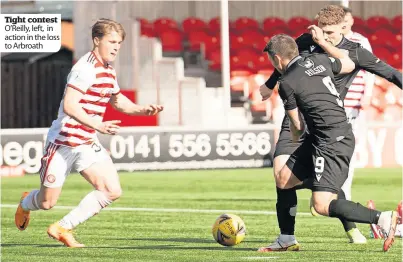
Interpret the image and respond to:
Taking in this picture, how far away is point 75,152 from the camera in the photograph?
10.7 meters

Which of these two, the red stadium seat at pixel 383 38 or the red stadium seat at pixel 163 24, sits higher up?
the red stadium seat at pixel 163 24

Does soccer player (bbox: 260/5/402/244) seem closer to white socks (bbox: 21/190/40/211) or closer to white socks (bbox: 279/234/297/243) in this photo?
white socks (bbox: 279/234/297/243)

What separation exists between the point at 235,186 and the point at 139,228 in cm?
614

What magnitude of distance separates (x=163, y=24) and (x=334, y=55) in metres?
19.3

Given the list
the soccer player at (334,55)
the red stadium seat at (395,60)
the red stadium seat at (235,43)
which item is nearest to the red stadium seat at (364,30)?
the red stadium seat at (395,60)

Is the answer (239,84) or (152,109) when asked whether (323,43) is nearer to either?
(152,109)

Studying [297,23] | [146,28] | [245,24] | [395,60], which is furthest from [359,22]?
[146,28]

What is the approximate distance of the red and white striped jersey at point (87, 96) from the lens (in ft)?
34.4

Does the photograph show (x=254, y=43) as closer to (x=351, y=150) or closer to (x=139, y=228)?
(x=139, y=228)

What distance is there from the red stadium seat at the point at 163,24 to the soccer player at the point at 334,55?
1796cm

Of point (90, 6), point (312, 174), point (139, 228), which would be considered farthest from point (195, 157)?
point (312, 174)

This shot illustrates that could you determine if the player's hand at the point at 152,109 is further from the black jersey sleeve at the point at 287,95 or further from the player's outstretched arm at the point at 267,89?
the black jersey sleeve at the point at 287,95

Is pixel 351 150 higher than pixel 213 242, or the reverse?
pixel 351 150

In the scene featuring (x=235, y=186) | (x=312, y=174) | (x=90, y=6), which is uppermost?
(x=90, y=6)
